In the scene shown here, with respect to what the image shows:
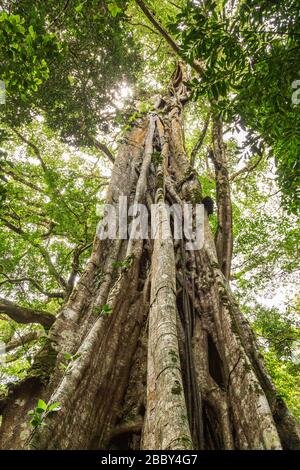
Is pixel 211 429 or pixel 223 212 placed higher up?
pixel 223 212

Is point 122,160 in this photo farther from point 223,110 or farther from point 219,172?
point 223,110

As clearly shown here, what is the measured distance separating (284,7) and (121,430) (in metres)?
4.20

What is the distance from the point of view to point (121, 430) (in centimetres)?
280

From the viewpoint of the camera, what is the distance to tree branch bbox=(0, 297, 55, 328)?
473 cm

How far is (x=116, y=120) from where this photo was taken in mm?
5828

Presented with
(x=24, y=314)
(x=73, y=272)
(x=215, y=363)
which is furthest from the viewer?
(x=73, y=272)

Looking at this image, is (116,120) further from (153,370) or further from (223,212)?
(153,370)

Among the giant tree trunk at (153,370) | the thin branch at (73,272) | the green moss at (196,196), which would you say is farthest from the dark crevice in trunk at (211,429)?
the thin branch at (73,272)

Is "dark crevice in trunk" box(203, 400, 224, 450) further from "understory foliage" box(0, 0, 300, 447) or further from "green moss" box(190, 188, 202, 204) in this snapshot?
"green moss" box(190, 188, 202, 204)

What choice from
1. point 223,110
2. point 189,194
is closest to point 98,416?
point 223,110

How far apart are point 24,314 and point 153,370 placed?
302 cm

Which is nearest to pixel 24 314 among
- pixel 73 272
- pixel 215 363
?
pixel 73 272

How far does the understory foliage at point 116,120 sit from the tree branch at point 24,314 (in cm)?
2
